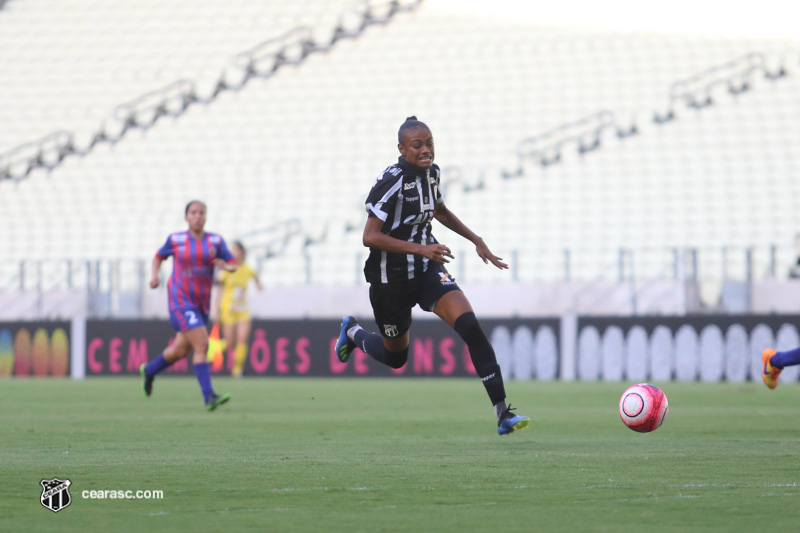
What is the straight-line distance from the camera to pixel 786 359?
8938 mm

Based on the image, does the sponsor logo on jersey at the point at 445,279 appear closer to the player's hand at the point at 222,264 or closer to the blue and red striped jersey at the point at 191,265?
the player's hand at the point at 222,264

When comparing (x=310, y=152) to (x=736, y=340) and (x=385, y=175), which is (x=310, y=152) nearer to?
(x=736, y=340)

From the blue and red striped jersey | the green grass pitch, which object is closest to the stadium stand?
the blue and red striped jersey

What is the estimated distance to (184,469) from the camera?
19.5 ft

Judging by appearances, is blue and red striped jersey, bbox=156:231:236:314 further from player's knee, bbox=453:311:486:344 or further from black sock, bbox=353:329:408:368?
player's knee, bbox=453:311:486:344

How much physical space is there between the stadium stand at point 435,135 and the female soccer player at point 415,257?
17257 mm

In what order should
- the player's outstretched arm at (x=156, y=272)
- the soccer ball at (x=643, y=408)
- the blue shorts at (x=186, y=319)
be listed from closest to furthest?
1. the soccer ball at (x=643, y=408)
2. the blue shorts at (x=186, y=319)
3. the player's outstretched arm at (x=156, y=272)

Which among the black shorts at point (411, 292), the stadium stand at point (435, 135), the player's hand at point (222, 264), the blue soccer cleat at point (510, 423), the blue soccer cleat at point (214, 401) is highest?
the stadium stand at point (435, 135)

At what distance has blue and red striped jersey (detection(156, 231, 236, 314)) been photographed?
11.6 m

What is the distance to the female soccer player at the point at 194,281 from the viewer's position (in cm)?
1150

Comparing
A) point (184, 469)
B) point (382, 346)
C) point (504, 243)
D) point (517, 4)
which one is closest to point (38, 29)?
point (517, 4)

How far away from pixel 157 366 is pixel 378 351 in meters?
4.33

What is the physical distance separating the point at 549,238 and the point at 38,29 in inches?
705

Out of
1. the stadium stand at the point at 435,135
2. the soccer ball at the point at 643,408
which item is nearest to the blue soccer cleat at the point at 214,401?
the soccer ball at the point at 643,408
